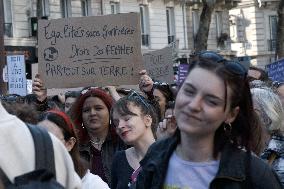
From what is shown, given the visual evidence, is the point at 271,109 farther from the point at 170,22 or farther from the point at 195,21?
the point at 195,21

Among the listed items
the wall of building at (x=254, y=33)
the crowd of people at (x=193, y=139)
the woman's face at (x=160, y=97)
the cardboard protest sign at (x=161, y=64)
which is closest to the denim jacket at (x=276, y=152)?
the crowd of people at (x=193, y=139)

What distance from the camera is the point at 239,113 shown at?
8.85 ft

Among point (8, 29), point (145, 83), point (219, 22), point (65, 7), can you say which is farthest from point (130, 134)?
point (219, 22)

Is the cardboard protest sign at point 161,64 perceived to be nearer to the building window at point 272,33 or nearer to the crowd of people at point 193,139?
the crowd of people at point 193,139

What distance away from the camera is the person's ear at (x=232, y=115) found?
104 inches

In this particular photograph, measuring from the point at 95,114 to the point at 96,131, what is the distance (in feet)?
0.43

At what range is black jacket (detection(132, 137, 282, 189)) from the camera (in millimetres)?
2512

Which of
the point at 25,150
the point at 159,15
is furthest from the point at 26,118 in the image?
the point at 159,15

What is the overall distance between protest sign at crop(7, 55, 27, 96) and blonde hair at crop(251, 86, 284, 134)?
542cm

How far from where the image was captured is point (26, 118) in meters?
3.27

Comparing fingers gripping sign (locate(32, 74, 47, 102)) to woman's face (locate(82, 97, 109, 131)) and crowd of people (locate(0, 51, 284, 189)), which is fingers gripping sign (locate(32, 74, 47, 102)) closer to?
woman's face (locate(82, 97, 109, 131))

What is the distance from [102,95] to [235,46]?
126ft

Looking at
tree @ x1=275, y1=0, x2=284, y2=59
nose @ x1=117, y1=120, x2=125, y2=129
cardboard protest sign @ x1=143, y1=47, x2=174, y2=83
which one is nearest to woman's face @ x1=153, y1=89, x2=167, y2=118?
cardboard protest sign @ x1=143, y1=47, x2=174, y2=83

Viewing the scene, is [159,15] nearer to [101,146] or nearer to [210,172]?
A: [101,146]
